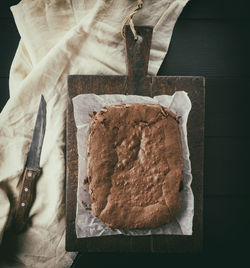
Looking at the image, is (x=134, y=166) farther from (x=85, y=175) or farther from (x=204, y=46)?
(x=204, y=46)

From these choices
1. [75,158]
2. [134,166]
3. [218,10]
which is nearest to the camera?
[134,166]

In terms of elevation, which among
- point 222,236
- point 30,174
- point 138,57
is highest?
point 138,57

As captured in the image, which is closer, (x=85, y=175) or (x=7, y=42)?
(x=85, y=175)

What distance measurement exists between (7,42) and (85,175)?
3.29 feet

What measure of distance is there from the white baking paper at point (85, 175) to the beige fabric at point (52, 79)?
171 millimetres

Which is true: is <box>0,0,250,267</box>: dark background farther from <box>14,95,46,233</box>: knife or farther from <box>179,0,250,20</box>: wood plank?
<box>14,95,46,233</box>: knife

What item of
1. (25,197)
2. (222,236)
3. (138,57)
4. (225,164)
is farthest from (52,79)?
(222,236)

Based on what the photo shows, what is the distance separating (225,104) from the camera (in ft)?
4.97

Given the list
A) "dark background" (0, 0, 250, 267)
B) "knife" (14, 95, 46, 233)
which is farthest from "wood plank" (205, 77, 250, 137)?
"knife" (14, 95, 46, 233)

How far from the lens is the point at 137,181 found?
48.4 inches

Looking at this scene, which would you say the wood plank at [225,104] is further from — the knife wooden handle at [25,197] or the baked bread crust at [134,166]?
the knife wooden handle at [25,197]

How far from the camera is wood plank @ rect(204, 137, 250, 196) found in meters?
1.52

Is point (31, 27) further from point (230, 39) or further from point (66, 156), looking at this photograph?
point (230, 39)

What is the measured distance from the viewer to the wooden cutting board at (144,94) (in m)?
1.35
